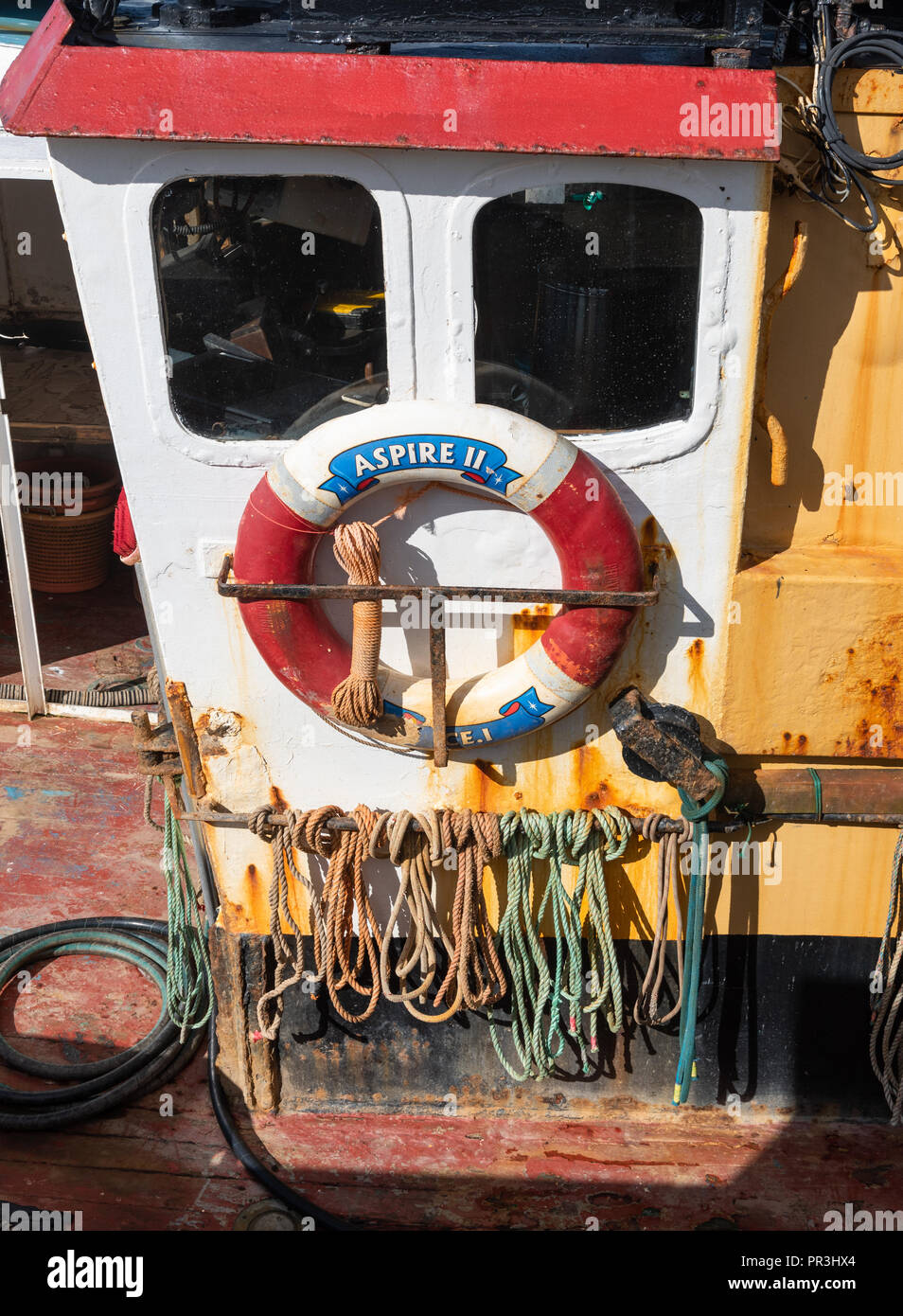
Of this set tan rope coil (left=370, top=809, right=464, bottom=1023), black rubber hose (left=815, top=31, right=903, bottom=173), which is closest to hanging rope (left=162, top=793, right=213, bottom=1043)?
tan rope coil (left=370, top=809, right=464, bottom=1023)

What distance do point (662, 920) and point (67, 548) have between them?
414 cm

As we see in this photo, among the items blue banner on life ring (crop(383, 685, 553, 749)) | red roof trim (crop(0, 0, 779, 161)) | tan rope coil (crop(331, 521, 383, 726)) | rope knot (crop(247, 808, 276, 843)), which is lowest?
rope knot (crop(247, 808, 276, 843))

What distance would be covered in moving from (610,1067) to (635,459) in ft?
5.22

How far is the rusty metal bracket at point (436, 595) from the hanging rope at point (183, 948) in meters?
0.83

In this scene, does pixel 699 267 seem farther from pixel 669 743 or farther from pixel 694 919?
pixel 694 919

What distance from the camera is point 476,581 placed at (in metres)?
2.55

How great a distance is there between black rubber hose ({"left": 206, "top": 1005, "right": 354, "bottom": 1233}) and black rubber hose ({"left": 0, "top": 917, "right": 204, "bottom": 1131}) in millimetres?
153

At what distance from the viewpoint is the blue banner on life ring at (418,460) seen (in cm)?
231

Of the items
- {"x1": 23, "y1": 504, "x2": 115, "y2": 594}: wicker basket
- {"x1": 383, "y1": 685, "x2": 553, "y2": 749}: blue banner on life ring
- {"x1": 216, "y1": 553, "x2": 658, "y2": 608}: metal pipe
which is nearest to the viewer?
{"x1": 216, "y1": 553, "x2": 658, "y2": 608}: metal pipe

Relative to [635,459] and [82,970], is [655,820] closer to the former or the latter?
[635,459]

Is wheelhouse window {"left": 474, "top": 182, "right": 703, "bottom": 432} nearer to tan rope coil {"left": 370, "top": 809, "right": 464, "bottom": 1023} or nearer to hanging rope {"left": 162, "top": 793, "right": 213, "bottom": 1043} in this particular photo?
tan rope coil {"left": 370, "top": 809, "right": 464, "bottom": 1023}

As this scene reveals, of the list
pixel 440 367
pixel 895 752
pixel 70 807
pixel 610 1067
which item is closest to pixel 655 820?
pixel 895 752

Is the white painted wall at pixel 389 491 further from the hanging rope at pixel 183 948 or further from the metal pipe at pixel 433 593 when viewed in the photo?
the hanging rope at pixel 183 948

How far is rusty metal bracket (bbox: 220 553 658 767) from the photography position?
239 centimetres
